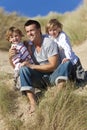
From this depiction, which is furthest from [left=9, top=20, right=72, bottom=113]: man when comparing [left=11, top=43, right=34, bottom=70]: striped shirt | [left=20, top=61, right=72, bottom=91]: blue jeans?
[left=11, top=43, right=34, bottom=70]: striped shirt

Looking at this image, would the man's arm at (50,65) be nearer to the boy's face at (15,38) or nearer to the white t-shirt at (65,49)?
the white t-shirt at (65,49)

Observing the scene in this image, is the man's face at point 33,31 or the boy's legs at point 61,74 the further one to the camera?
the man's face at point 33,31

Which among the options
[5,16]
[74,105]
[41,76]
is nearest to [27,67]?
[41,76]

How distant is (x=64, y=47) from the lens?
8555 millimetres

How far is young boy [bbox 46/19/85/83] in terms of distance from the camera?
851cm

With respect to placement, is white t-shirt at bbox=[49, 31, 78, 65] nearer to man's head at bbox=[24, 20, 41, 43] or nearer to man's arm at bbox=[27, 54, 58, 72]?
man's arm at bbox=[27, 54, 58, 72]

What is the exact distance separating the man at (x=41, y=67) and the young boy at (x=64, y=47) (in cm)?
23

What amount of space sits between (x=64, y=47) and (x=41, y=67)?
0.57 m

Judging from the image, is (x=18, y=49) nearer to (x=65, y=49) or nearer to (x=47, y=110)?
(x=65, y=49)

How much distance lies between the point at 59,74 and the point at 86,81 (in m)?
0.70

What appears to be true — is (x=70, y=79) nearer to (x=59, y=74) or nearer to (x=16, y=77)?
(x=59, y=74)

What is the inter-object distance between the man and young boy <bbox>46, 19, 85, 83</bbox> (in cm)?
23

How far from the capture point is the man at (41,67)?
800 centimetres

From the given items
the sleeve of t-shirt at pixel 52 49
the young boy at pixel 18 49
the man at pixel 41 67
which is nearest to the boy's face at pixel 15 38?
the young boy at pixel 18 49
